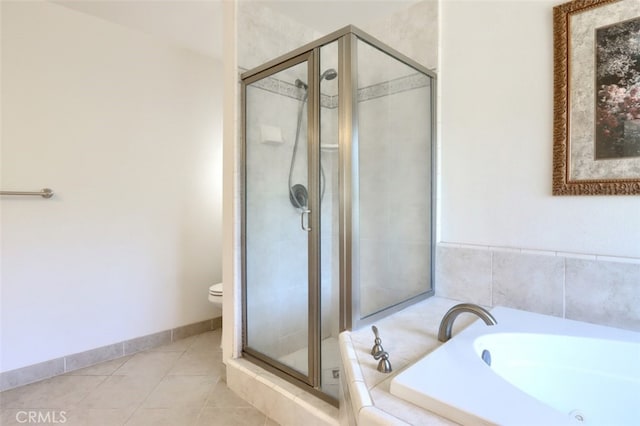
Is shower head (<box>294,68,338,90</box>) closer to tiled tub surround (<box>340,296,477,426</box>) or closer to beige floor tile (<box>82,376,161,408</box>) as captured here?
tiled tub surround (<box>340,296,477,426</box>)

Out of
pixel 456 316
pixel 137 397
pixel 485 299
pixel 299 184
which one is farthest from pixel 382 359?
pixel 137 397

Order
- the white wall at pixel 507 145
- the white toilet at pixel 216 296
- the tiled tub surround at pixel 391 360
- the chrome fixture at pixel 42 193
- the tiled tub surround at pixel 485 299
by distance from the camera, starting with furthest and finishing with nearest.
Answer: the white toilet at pixel 216 296
the chrome fixture at pixel 42 193
the white wall at pixel 507 145
the tiled tub surround at pixel 485 299
the tiled tub surround at pixel 391 360

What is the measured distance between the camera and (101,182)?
2.34 meters

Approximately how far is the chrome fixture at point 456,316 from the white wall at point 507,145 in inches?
20.9

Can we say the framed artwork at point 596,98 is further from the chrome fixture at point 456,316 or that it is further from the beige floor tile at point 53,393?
the beige floor tile at point 53,393

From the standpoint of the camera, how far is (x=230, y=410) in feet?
5.86

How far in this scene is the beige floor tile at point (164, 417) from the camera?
1681 mm

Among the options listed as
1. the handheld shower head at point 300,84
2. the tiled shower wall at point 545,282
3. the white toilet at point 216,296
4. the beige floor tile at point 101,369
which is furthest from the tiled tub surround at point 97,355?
the handheld shower head at point 300,84

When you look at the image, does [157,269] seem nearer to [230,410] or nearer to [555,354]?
[230,410]

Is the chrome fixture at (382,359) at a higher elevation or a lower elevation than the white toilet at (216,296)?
higher

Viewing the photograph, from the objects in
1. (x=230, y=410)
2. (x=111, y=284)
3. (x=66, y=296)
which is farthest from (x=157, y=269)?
(x=230, y=410)

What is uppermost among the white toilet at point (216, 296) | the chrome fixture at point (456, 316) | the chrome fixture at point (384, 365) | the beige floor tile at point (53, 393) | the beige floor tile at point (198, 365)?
the chrome fixture at point (456, 316)

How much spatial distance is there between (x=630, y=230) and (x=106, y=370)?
2.95m

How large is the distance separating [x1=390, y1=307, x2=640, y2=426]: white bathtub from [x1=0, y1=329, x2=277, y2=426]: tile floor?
109 cm
